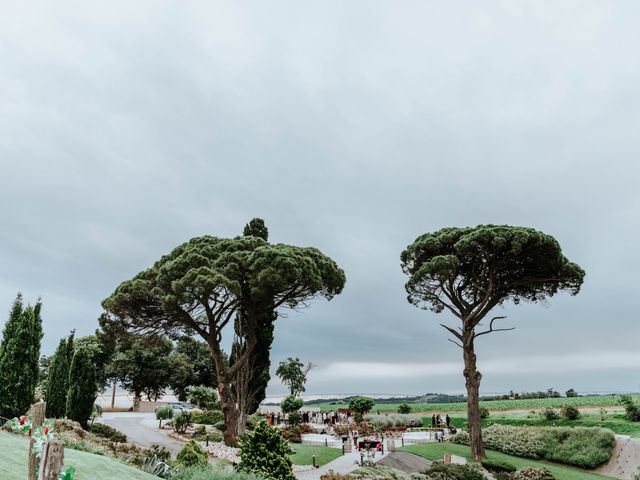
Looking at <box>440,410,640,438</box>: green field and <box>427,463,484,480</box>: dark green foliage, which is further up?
<box>440,410,640,438</box>: green field

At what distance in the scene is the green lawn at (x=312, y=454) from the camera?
63.3ft

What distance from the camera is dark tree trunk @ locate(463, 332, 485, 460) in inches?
850

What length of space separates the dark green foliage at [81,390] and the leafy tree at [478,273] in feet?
55.1

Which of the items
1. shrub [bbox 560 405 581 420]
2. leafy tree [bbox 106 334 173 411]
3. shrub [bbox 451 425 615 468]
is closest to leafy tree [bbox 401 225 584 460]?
shrub [bbox 451 425 615 468]

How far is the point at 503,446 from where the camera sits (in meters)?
25.3

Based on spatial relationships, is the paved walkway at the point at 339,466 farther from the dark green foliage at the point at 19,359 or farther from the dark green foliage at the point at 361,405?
the dark green foliage at the point at 361,405

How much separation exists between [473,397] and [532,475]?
172 inches

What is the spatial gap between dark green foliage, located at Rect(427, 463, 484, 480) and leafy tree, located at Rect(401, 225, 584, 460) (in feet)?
17.3

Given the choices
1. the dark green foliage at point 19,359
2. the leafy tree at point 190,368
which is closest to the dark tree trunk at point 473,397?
the dark green foliage at point 19,359

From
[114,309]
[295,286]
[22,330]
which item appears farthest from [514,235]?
[22,330]

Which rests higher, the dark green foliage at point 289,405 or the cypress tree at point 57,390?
the cypress tree at point 57,390

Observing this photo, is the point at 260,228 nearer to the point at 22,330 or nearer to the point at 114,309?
the point at 114,309

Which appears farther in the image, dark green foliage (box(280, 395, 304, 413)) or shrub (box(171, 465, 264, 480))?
dark green foliage (box(280, 395, 304, 413))

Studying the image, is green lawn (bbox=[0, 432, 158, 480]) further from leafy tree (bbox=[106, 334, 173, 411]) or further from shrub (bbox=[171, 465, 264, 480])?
leafy tree (bbox=[106, 334, 173, 411])
